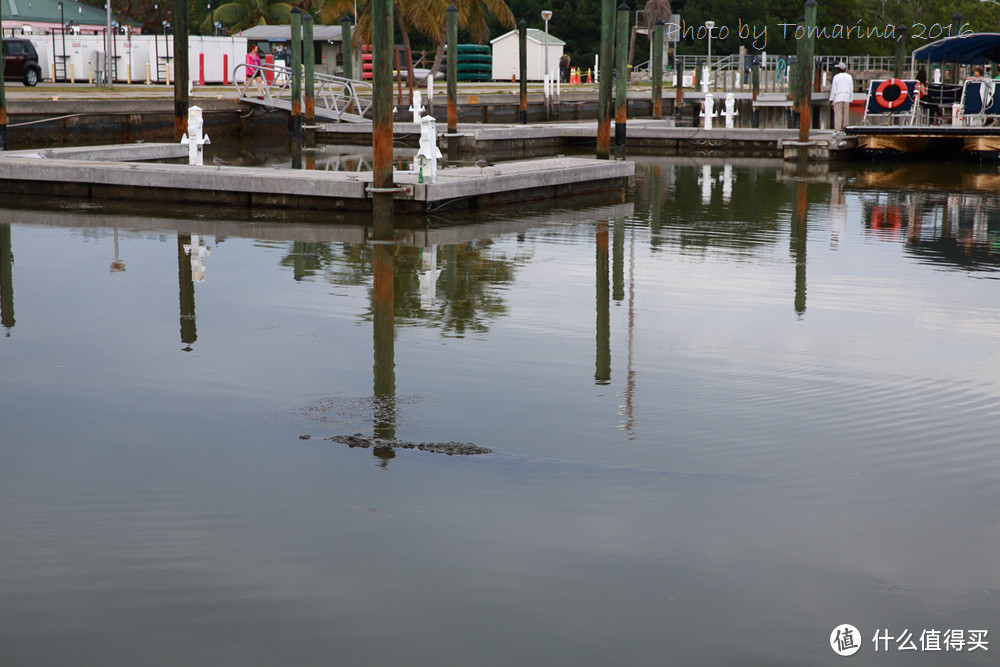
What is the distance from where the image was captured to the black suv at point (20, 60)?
108 feet

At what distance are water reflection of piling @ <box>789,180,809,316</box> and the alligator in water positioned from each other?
4132 millimetres

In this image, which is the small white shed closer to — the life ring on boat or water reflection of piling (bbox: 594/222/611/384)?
the life ring on boat

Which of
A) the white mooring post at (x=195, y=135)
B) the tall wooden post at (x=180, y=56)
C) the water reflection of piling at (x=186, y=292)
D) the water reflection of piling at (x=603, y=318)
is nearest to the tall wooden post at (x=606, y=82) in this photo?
the white mooring post at (x=195, y=135)

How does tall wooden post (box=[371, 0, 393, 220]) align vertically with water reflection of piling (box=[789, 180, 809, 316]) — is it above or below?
above

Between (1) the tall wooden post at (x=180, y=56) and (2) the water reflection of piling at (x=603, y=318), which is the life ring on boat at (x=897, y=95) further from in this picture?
(2) the water reflection of piling at (x=603, y=318)

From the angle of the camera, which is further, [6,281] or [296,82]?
[296,82]

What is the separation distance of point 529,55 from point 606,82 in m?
38.5

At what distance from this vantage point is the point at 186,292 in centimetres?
984

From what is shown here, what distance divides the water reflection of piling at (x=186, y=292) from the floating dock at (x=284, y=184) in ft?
7.52

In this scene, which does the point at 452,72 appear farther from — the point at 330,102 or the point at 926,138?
the point at 926,138

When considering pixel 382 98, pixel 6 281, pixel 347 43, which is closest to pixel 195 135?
pixel 382 98

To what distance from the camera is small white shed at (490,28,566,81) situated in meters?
57.9

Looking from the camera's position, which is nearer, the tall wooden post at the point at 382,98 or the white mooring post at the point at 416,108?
the tall wooden post at the point at 382,98

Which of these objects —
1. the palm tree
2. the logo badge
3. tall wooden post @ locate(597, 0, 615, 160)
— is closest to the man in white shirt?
tall wooden post @ locate(597, 0, 615, 160)
